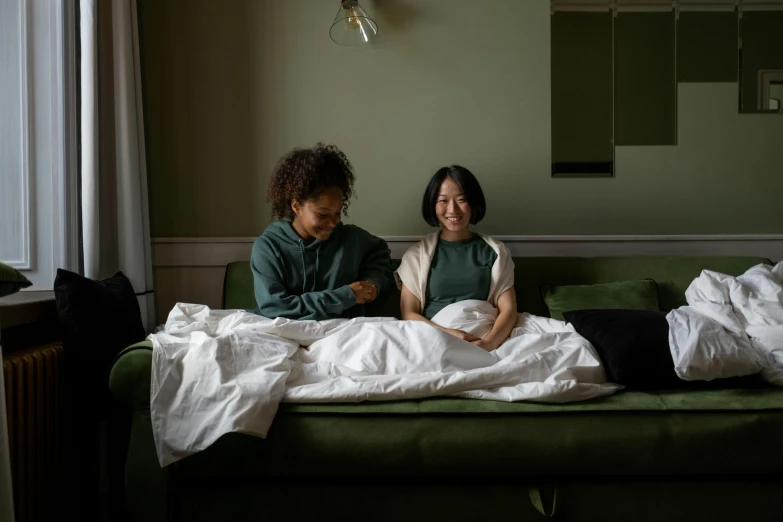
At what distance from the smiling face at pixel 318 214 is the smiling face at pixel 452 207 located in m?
0.40

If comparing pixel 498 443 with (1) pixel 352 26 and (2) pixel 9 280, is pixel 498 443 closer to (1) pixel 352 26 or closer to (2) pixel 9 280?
(2) pixel 9 280

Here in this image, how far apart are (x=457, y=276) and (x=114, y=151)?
1.44 meters

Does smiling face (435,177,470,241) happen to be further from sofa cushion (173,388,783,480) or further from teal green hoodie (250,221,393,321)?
sofa cushion (173,388,783,480)

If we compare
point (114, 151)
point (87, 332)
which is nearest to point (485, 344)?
point (87, 332)

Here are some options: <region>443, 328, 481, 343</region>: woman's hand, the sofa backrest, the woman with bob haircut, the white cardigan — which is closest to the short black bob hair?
the woman with bob haircut

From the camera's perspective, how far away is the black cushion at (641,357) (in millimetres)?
1580

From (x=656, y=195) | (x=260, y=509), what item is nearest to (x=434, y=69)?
(x=656, y=195)

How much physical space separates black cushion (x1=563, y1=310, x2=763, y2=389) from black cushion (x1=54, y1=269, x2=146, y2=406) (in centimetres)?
142

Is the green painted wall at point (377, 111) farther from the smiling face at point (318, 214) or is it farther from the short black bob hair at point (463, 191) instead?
the smiling face at point (318, 214)

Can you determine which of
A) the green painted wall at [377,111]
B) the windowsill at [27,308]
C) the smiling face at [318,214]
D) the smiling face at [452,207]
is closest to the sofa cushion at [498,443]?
the windowsill at [27,308]

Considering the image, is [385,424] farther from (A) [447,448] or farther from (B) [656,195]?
(B) [656,195]

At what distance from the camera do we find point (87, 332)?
1590mm

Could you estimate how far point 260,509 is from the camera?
4.69ft

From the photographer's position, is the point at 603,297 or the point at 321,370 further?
the point at 603,297
